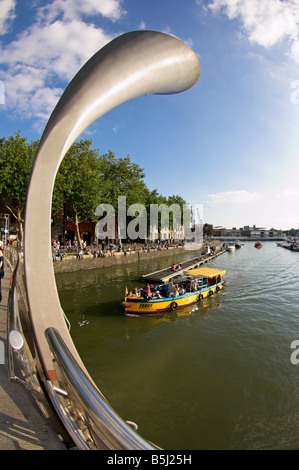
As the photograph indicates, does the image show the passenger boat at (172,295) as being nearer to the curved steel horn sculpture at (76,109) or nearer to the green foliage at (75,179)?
the curved steel horn sculpture at (76,109)

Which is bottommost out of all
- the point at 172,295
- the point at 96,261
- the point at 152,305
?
the point at 152,305

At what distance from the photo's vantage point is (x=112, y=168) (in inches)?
1880

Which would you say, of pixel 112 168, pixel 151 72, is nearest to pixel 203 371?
pixel 151 72

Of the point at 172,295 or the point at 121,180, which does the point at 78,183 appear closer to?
the point at 121,180

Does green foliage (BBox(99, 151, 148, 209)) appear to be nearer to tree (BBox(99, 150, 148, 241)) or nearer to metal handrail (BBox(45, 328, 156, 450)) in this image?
tree (BBox(99, 150, 148, 241))

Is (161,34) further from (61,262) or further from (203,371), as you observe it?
(61,262)

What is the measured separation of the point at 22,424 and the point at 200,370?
717 centimetres

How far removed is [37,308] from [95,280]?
22.2 metres

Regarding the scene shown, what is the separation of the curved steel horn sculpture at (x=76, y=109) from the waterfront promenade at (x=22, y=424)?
45 centimetres

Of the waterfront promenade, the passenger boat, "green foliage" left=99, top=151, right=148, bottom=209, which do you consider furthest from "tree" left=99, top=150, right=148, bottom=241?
the waterfront promenade

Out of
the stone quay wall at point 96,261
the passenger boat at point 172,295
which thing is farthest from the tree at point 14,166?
the passenger boat at point 172,295

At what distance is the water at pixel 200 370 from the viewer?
5.96 metres

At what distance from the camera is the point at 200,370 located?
8375mm

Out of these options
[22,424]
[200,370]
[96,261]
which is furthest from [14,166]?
[22,424]
